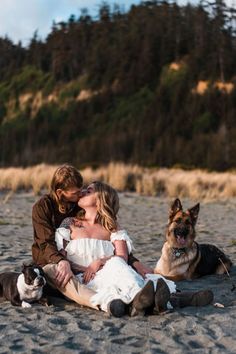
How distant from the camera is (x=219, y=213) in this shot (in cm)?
1340

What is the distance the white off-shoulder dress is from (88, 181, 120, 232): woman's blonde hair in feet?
0.30

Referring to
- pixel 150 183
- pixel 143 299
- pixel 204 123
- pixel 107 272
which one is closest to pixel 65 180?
pixel 107 272

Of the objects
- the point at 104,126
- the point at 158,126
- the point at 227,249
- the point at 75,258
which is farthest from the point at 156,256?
the point at 104,126

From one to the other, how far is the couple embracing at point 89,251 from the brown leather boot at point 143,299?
0.02 m

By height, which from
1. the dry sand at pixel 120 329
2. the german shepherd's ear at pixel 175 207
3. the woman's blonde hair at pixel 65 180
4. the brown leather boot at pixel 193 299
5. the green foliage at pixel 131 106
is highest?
the green foliage at pixel 131 106

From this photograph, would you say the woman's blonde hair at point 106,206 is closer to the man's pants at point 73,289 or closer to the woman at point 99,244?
the woman at point 99,244

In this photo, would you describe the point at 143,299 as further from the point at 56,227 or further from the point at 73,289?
the point at 56,227

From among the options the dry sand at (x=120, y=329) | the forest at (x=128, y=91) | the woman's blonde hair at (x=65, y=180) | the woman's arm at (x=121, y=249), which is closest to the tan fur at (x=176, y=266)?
the dry sand at (x=120, y=329)

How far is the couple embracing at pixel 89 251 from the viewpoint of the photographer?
4.50 metres

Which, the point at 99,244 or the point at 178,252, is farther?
the point at 178,252

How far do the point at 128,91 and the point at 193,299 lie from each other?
1391 inches

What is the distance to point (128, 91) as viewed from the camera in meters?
39.5

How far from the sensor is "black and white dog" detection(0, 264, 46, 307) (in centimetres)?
455

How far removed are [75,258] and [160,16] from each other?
43141 mm
